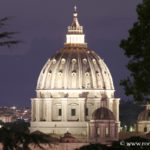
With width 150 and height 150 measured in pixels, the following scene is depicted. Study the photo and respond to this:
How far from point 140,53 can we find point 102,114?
10456cm

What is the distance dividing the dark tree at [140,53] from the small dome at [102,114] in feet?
340

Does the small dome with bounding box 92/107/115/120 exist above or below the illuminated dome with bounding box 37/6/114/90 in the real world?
below

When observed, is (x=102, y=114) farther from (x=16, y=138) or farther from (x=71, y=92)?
(x=16, y=138)

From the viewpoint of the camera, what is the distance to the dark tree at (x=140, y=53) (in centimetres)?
2844

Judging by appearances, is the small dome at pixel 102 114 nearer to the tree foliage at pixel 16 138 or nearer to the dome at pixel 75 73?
the dome at pixel 75 73

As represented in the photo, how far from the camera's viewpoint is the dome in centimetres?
14375

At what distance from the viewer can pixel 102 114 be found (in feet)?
438

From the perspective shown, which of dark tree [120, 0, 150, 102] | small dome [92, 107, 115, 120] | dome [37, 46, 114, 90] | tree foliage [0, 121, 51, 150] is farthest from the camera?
dome [37, 46, 114, 90]

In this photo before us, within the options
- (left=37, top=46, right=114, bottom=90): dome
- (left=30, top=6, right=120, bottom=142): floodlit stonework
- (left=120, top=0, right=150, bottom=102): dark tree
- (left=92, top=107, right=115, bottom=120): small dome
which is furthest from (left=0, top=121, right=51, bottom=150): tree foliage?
(left=37, top=46, right=114, bottom=90): dome

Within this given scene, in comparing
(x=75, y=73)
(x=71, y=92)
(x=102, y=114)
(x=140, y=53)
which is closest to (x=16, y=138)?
(x=140, y=53)

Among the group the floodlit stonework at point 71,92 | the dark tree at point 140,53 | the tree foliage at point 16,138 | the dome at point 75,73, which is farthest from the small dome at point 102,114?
the tree foliage at point 16,138

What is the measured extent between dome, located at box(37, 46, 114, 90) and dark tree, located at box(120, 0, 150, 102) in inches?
4482

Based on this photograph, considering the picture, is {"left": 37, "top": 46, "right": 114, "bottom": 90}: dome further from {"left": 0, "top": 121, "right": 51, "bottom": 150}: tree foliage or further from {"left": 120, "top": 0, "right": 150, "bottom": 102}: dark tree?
{"left": 0, "top": 121, "right": 51, "bottom": 150}: tree foliage

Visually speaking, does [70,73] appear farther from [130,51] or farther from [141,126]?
[130,51]
